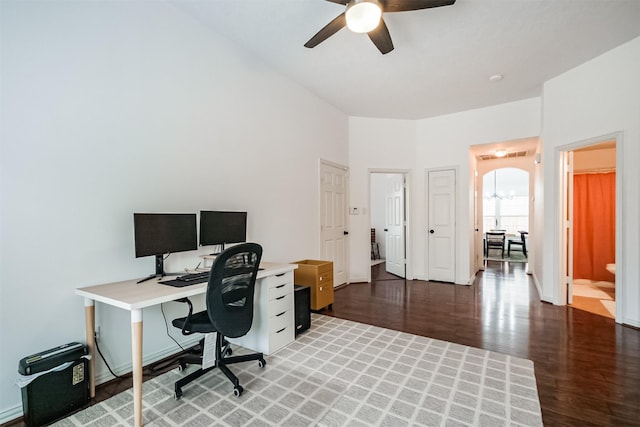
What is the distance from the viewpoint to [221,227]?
112 inches

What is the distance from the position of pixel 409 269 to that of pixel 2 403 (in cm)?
529

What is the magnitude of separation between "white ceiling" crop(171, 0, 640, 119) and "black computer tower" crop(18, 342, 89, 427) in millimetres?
2868

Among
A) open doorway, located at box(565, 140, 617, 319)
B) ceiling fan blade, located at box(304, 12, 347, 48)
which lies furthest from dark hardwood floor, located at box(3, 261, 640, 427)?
ceiling fan blade, located at box(304, 12, 347, 48)

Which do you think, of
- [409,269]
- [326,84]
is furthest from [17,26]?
[409,269]

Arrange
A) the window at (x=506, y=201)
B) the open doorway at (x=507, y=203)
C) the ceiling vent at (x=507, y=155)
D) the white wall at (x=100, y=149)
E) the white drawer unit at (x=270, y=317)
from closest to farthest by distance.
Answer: the white wall at (x=100, y=149) → the white drawer unit at (x=270, y=317) → the ceiling vent at (x=507, y=155) → the open doorway at (x=507, y=203) → the window at (x=506, y=201)

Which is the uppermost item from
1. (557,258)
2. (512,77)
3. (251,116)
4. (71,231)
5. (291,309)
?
(512,77)

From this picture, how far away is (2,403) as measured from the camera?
1.73 m

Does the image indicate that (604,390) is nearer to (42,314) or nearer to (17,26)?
(42,314)

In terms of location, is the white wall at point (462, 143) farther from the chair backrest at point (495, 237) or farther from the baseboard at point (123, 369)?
the baseboard at point (123, 369)

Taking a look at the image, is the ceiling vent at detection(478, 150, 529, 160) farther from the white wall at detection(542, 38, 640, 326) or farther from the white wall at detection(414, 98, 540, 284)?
the white wall at detection(542, 38, 640, 326)

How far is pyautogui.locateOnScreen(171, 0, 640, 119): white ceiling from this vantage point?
263cm

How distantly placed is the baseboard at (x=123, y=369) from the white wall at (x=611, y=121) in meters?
4.61

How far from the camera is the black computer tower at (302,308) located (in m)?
3.03

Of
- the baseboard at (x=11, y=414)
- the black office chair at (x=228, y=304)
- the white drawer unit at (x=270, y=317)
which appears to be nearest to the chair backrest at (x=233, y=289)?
the black office chair at (x=228, y=304)
